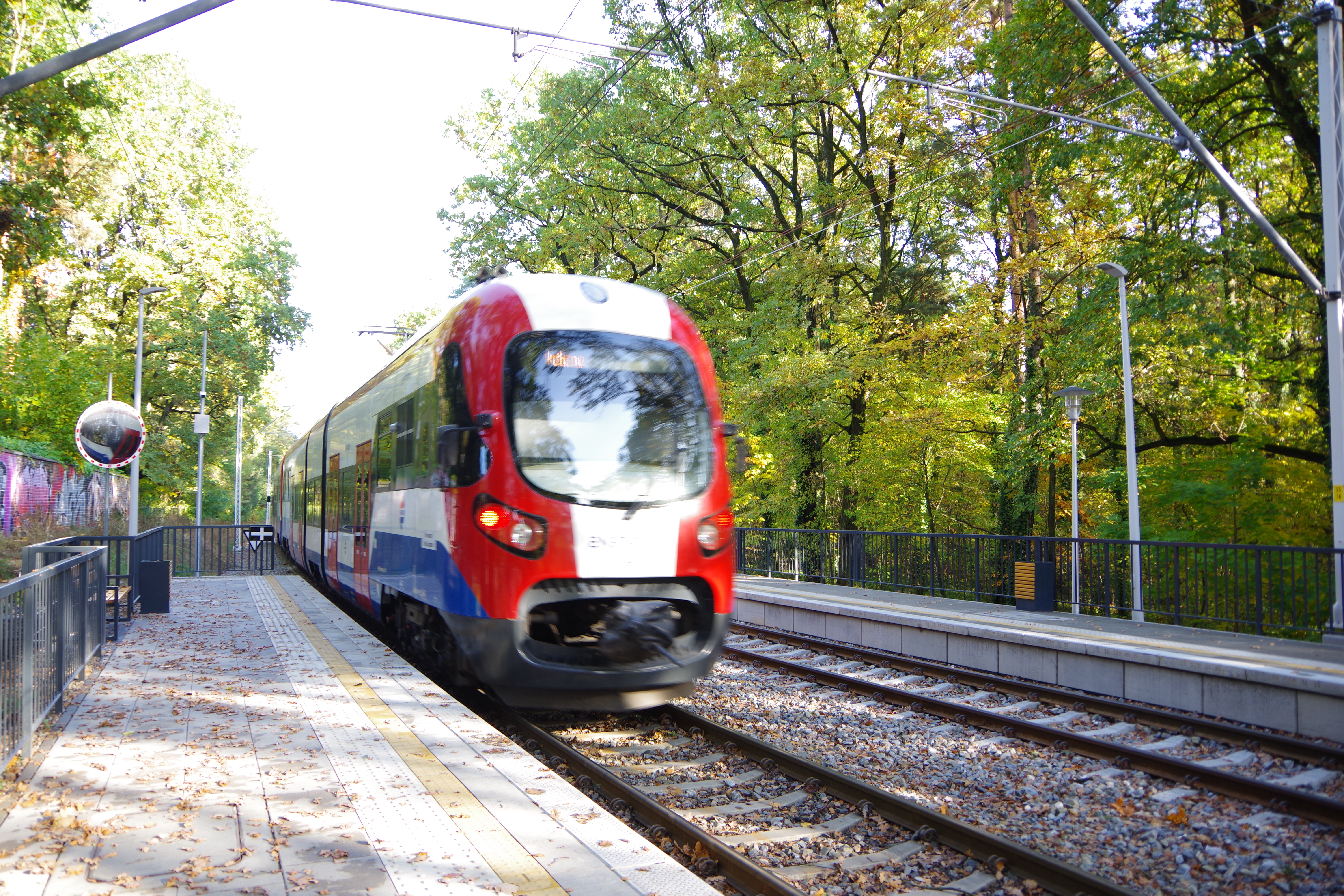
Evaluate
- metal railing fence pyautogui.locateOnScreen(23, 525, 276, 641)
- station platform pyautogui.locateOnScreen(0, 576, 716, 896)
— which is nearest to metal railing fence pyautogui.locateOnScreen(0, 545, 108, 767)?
station platform pyautogui.locateOnScreen(0, 576, 716, 896)

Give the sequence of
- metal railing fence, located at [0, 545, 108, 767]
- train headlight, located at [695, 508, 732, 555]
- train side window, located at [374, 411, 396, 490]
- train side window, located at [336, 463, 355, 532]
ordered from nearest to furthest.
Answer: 1. metal railing fence, located at [0, 545, 108, 767]
2. train headlight, located at [695, 508, 732, 555]
3. train side window, located at [374, 411, 396, 490]
4. train side window, located at [336, 463, 355, 532]

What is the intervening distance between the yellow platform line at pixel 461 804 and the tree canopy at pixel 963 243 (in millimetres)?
12246

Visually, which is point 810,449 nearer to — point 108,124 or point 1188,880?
point 1188,880

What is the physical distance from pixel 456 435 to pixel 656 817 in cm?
325

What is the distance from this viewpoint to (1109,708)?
8.45 m

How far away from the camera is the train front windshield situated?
706 centimetres

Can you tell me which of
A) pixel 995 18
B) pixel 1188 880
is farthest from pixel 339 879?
pixel 995 18

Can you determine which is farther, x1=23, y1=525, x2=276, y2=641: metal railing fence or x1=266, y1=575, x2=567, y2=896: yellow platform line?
x1=23, y1=525, x2=276, y2=641: metal railing fence

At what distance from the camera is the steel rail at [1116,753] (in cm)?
573

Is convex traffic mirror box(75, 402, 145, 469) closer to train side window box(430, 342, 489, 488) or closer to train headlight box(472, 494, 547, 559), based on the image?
train side window box(430, 342, 489, 488)

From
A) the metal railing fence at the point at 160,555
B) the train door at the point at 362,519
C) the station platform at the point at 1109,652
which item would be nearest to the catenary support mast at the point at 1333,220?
the station platform at the point at 1109,652

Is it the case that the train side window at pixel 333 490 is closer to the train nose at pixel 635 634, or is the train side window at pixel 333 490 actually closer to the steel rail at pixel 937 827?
the train nose at pixel 635 634

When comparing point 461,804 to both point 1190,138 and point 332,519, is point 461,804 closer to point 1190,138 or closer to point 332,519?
point 1190,138

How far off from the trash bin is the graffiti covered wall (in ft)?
21.1
